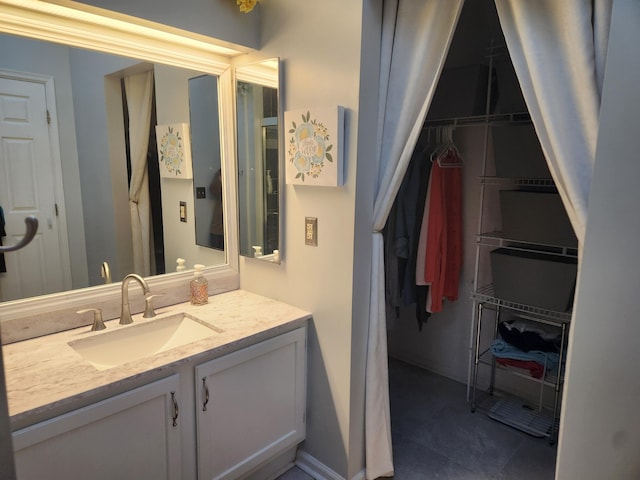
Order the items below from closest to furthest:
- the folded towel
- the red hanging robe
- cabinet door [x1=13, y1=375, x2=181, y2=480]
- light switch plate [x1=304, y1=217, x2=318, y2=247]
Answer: cabinet door [x1=13, y1=375, x2=181, y2=480], light switch plate [x1=304, y1=217, x2=318, y2=247], the folded towel, the red hanging robe

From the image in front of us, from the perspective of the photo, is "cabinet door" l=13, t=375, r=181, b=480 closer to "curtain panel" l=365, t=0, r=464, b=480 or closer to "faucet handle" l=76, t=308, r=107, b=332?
"faucet handle" l=76, t=308, r=107, b=332

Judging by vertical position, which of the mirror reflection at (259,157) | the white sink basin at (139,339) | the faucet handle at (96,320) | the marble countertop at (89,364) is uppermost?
the mirror reflection at (259,157)

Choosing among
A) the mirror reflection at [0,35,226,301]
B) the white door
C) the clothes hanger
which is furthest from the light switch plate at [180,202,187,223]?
the clothes hanger

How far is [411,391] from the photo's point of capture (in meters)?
2.93

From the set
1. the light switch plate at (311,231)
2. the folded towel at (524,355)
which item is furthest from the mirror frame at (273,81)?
the folded towel at (524,355)

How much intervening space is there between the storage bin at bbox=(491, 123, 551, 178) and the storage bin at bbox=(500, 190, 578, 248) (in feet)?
0.39

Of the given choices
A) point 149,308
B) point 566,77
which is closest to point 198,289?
point 149,308

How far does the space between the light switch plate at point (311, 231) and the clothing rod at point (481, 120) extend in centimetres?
126

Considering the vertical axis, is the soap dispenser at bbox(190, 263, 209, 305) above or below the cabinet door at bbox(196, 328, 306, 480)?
above

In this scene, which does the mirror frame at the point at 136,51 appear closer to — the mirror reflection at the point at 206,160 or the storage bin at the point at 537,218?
the mirror reflection at the point at 206,160

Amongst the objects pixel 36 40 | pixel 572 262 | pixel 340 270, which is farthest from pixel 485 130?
pixel 36 40

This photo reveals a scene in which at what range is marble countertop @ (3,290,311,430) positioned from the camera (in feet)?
4.22

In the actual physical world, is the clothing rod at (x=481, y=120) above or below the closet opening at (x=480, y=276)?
above

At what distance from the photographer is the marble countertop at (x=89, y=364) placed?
129cm
